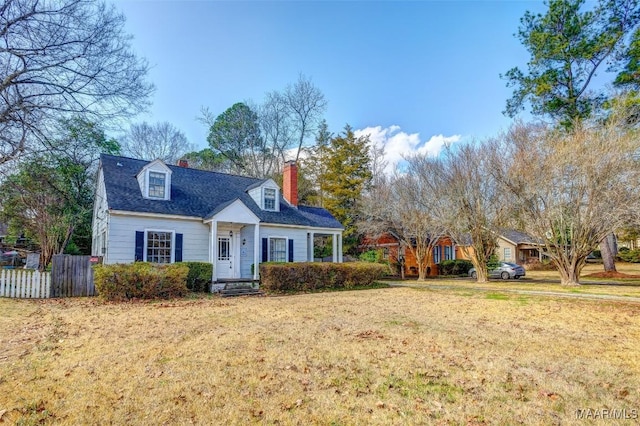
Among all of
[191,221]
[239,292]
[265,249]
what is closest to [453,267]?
[265,249]

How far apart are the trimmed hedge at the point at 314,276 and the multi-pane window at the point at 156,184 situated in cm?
545

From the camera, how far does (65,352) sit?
5.39 meters

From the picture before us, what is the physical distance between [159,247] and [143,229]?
96 centimetres

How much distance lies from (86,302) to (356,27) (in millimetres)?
14266

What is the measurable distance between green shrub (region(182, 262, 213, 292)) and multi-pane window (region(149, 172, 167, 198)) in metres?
3.82

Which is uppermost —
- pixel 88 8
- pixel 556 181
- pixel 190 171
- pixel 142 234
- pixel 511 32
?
pixel 511 32

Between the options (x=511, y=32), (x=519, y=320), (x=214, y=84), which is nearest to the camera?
(x=519, y=320)

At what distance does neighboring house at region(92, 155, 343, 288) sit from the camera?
13.5m

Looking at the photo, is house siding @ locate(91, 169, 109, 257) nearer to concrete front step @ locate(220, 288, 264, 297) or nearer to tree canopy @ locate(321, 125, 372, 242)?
concrete front step @ locate(220, 288, 264, 297)

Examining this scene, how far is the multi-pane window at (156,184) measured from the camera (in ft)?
48.7

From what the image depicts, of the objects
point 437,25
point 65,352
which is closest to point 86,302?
point 65,352

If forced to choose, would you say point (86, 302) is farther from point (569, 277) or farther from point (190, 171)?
point (569, 277)

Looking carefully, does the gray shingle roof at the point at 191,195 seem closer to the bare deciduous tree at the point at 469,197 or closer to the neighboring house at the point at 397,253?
the bare deciduous tree at the point at 469,197

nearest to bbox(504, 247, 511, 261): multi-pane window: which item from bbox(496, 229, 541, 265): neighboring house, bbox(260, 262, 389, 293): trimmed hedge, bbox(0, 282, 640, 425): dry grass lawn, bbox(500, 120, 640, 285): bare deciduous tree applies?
bbox(496, 229, 541, 265): neighboring house
